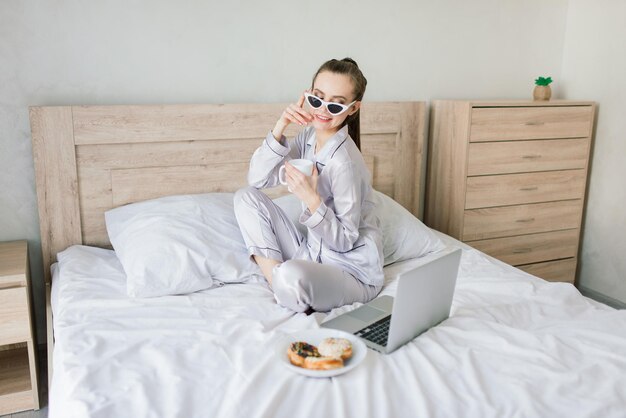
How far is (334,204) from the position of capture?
183 cm

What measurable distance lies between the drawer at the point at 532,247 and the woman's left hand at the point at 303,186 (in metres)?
1.30

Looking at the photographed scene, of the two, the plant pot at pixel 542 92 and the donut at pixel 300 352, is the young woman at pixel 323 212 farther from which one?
the plant pot at pixel 542 92

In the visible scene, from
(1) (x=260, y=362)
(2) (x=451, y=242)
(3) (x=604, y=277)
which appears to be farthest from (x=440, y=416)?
(3) (x=604, y=277)

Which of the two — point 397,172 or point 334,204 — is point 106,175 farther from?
point 397,172

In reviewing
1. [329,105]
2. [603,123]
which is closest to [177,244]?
[329,105]

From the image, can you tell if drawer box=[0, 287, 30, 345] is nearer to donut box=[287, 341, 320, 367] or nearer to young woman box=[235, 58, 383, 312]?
young woman box=[235, 58, 383, 312]

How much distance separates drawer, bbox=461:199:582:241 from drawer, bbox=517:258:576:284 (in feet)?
0.61

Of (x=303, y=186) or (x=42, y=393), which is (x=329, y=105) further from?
(x=42, y=393)

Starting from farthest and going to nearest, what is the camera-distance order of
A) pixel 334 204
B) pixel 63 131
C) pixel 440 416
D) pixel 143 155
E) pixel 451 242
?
pixel 451 242, pixel 143 155, pixel 63 131, pixel 334 204, pixel 440 416

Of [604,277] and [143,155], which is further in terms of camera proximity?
[604,277]

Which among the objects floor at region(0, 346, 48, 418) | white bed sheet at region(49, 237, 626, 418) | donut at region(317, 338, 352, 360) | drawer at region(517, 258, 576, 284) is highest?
donut at region(317, 338, 352, 360)

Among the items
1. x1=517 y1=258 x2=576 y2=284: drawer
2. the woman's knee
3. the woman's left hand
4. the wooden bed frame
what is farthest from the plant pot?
the woman's knee

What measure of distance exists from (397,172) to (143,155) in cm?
120

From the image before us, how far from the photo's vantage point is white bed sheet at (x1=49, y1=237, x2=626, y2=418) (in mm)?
1148
